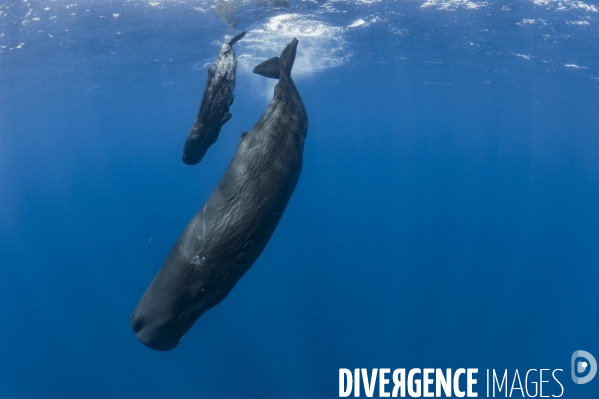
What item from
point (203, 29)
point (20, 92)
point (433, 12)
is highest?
point (433, 12)

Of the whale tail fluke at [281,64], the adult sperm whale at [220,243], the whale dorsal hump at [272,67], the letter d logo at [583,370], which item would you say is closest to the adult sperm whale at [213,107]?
the adult sperm whale at [220,243]

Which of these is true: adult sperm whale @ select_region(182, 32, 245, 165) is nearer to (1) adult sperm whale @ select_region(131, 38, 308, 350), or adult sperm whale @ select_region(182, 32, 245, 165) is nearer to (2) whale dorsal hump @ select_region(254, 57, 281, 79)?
(1) adult sperm whale @ select_region(131, 38, 308, 350)

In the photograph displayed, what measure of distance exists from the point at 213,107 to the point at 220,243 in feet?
5.59

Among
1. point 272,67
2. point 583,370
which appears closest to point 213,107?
point 272,67

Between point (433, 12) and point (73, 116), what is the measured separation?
44.8 m

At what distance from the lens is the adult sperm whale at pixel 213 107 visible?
4.46 meters

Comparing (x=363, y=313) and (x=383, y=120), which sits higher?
(x=363, y=313)

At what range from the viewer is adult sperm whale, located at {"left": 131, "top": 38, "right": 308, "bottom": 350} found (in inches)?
139

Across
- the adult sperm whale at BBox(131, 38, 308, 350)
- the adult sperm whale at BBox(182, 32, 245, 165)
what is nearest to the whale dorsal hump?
the adult sperm whale at BBox(182, 32, 245, 165)

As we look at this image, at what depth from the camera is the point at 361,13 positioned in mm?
19516

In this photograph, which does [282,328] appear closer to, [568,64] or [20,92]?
[568,64]

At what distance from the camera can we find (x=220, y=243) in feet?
12.0

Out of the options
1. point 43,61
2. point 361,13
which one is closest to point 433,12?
point 361,13

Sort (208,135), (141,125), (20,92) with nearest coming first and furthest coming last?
(208,135)
(20,92)
(141,125)
